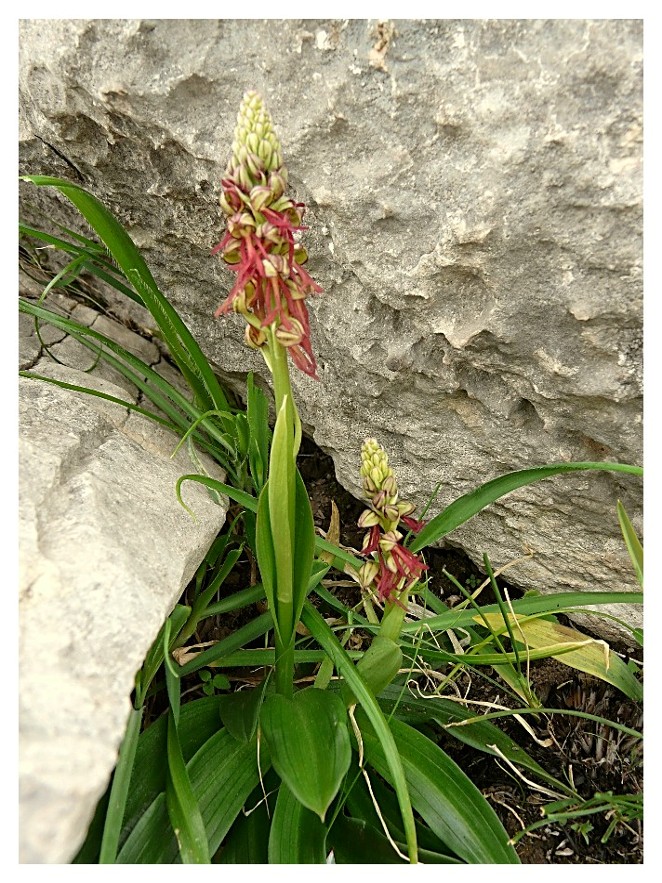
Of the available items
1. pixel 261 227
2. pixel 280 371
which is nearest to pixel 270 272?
pixel 261 227

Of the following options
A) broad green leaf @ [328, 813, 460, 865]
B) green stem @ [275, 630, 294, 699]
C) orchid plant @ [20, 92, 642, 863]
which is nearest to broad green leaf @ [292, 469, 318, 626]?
orchid plant @ [20, 92, 642, 863]

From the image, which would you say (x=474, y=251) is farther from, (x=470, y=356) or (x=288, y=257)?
(x=288, y=257)

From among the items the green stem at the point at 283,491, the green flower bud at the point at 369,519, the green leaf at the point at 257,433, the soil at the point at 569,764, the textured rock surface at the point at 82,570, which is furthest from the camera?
the green leaf at the point at 257,433

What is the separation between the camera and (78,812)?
3.14 ft

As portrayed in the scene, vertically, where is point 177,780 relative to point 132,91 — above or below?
below

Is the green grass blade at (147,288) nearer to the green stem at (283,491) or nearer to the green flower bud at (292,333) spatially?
the green stem at (283,491)

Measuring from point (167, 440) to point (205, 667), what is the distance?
1.78 ft

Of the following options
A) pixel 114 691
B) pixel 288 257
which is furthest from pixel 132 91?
pixel 114 691

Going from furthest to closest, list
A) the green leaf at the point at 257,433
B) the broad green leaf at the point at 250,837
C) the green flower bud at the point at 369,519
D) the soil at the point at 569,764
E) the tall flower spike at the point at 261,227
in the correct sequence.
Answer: the green leaf at the point at 257,433 < the soil at the point at 569,764 < the broad green leaf at the point at 250,837 < the green flower bud at the point at 369,519 < the tall flower spike at the point at 261,227

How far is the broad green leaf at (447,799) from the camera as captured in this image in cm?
136

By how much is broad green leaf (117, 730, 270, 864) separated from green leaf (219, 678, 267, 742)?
22 millimetres

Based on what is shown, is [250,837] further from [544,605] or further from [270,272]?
[270,272]

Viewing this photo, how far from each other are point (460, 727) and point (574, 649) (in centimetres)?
31

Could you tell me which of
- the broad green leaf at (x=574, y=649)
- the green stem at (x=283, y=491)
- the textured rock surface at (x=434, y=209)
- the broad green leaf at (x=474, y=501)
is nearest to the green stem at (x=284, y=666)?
the green stem at (x=283, y=491)
